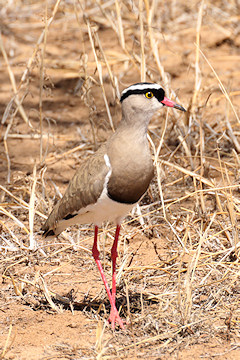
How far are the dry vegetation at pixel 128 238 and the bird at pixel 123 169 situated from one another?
0.85 ft

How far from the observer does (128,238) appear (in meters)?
4.07

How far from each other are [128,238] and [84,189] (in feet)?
3.10

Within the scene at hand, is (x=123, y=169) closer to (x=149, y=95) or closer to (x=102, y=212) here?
(x=102, y=212)

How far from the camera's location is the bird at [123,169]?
121 inches

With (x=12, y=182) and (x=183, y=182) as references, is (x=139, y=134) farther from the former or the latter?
(x=12, y=182)

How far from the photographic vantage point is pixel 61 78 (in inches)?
265

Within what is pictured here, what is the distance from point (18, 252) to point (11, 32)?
4476mm

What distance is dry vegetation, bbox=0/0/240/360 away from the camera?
2.97m

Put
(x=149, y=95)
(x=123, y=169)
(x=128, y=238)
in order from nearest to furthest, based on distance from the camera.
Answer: (x=123, y=169) → (x=149, y=95) → (x=128, y=238)

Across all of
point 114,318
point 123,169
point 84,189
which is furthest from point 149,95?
point 114,318

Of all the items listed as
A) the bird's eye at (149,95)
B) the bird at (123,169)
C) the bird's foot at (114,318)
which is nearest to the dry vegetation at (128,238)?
the bird's foot at (114,318)

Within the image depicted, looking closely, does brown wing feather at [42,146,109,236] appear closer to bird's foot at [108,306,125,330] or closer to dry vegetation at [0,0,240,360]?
dry vegetation at [0,0,240,360]

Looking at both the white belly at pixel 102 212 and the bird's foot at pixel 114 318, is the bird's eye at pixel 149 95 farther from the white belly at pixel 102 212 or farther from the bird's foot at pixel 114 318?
the bird's foot at pixel 114 318

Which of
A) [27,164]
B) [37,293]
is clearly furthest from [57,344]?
[27,164]
